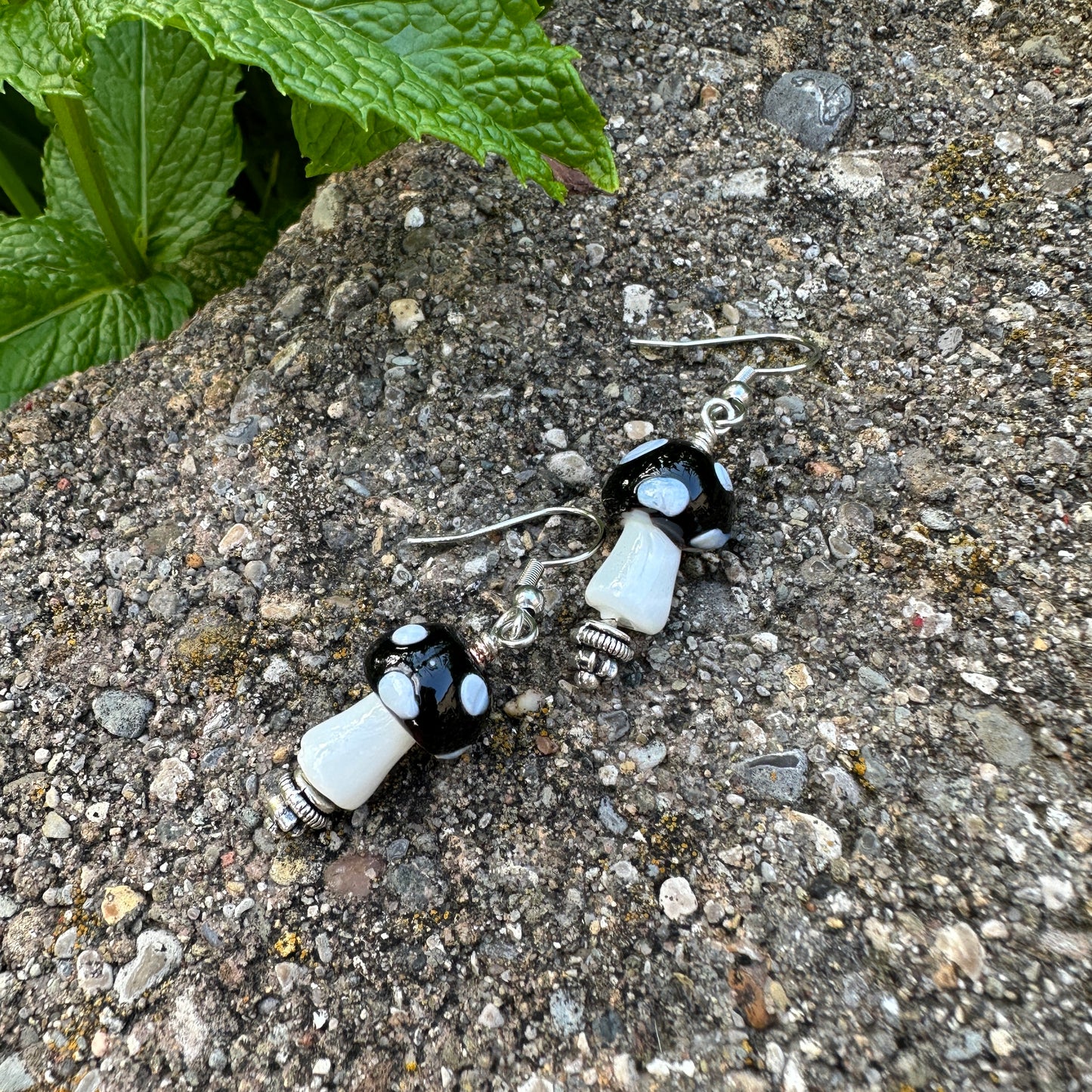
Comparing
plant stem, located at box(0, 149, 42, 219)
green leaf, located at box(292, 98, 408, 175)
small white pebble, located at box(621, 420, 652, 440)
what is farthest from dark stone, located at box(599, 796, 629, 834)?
plant stem, located at box(0, 149, 42, 219)

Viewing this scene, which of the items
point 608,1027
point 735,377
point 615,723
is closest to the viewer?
point 608,1027

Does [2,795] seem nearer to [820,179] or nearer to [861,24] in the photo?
[820,179]

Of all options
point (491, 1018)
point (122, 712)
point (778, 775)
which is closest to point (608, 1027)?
point (491, 1018)

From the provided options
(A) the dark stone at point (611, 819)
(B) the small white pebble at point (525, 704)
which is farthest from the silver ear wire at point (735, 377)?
(A) the dark stone at point (611, 819)

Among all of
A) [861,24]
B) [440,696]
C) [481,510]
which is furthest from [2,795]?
[861,24]

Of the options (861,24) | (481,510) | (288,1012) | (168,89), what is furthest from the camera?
(861,24)

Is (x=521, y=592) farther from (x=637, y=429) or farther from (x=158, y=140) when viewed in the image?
(x=158, y=140)
